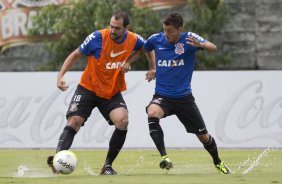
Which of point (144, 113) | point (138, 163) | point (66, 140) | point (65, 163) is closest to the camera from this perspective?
point (65, 163)

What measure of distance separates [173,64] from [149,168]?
2702 mm

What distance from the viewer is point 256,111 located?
2083cm

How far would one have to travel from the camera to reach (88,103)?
1241 cm

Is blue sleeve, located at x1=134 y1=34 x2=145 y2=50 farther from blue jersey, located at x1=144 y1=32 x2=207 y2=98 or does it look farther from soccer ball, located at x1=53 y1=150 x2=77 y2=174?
soccer ball, located at x1=53 y1=150 x2=77 y2=174

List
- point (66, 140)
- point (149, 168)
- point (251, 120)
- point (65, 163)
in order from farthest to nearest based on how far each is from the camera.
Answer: point (251, 120) → point (149, 168) → point (66, 140) → point (65, 163)

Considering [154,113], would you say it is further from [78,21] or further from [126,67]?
[78,21]

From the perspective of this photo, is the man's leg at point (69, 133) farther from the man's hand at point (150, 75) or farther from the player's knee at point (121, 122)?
the man's hand at point (150, 75)

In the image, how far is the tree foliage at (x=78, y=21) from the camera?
98.5 feet

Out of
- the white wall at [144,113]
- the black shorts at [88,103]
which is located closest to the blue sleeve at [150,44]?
the black shorts at [88,103]

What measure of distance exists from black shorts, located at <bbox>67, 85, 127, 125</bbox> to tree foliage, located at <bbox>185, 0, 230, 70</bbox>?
58.9 feet

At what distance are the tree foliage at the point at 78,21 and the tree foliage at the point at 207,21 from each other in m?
1.31

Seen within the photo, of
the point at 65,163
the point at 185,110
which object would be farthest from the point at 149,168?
the point at 65,163

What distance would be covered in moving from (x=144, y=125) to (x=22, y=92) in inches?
115

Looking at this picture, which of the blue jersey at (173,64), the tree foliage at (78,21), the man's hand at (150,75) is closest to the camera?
the blue jersey at (173,64)
